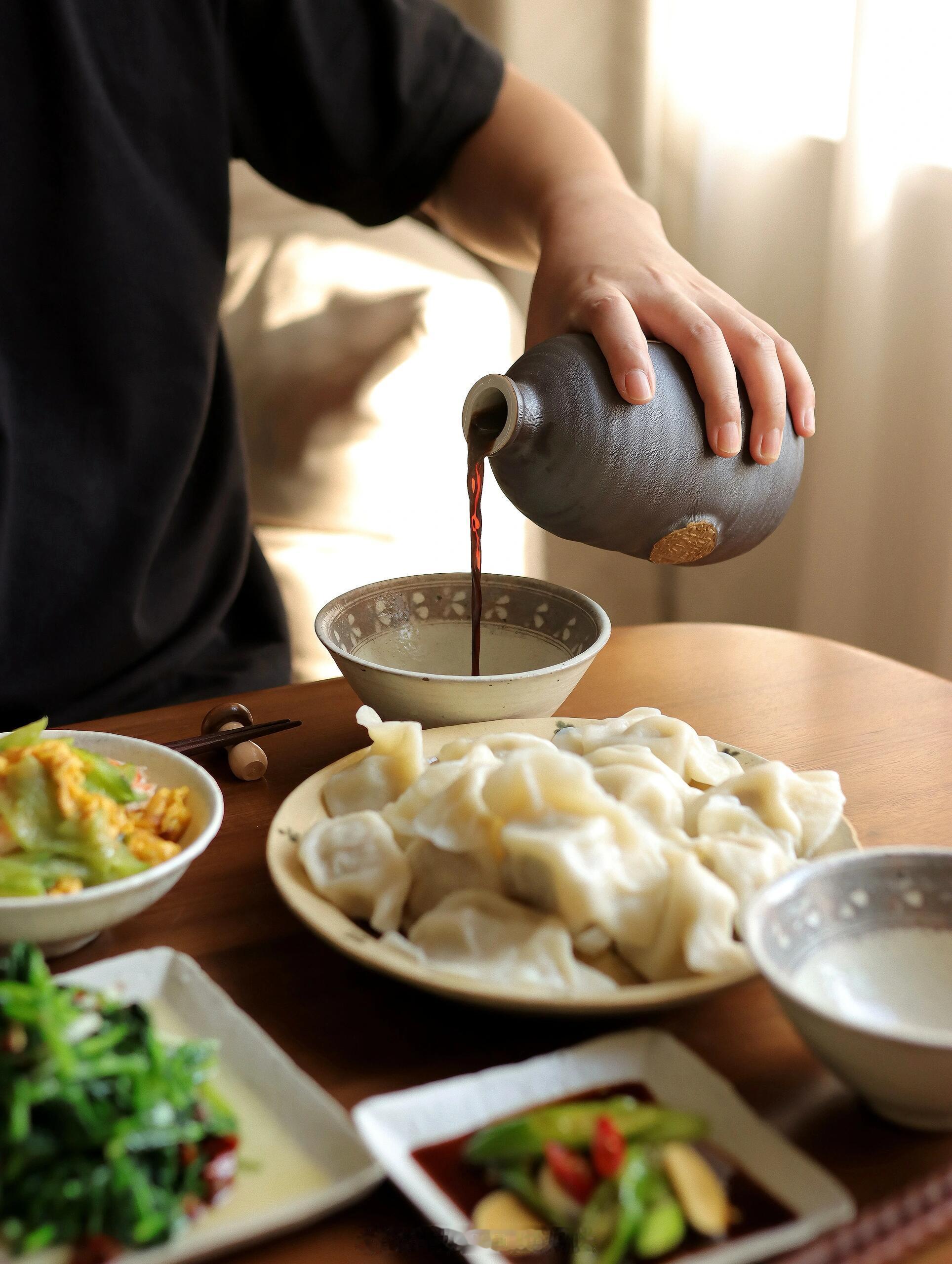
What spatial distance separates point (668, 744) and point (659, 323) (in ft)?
1.54

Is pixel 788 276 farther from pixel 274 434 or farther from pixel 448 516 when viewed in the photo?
pixel 274 434

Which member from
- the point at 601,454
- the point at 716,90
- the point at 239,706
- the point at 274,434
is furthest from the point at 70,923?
the point at 716,90

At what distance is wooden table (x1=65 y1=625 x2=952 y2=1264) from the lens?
2.12 feet

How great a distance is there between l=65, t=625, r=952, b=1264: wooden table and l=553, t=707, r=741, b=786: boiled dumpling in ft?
0.45

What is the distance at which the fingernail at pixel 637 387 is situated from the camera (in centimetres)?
111

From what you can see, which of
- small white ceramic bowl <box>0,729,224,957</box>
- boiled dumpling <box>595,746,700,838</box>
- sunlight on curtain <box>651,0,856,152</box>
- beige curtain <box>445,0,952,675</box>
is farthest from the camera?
sunlight on curtain <box>651,0,856,152</box>

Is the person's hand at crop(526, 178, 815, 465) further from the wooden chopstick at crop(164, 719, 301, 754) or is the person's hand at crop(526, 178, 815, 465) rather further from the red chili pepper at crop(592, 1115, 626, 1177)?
the red chili pepper at crop(592, 1115, 626, 1177)

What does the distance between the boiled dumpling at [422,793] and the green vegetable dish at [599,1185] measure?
0.29 metres

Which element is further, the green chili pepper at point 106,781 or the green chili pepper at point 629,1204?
the green chili pepper at point 106,781

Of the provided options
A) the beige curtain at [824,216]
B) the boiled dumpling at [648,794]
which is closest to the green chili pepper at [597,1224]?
the boiled dumpling at [648,794]

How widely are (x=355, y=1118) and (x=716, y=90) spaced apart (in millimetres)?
2973

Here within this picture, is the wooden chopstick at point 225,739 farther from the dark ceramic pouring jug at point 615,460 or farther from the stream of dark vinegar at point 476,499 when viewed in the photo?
the dark ceramic pouring jug at point 615,460

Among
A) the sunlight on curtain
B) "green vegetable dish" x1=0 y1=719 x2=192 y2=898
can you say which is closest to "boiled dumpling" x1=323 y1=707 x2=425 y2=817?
"green vegetable dish" x1=0 y1=719 x2=192 y2=898

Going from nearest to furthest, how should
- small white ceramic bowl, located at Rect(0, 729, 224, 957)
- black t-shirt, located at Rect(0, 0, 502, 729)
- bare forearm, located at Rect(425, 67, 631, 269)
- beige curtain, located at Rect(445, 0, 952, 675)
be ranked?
small white ceramic bowl, located at Rect(0, 729, 224, 957) → black t-shirt, located at Rect(0, 0, 502, 729) → bare forearm, located at Rect(425, 67, 631, 269) → beige curtain, located at Rect(445, 0, 952, 675)
